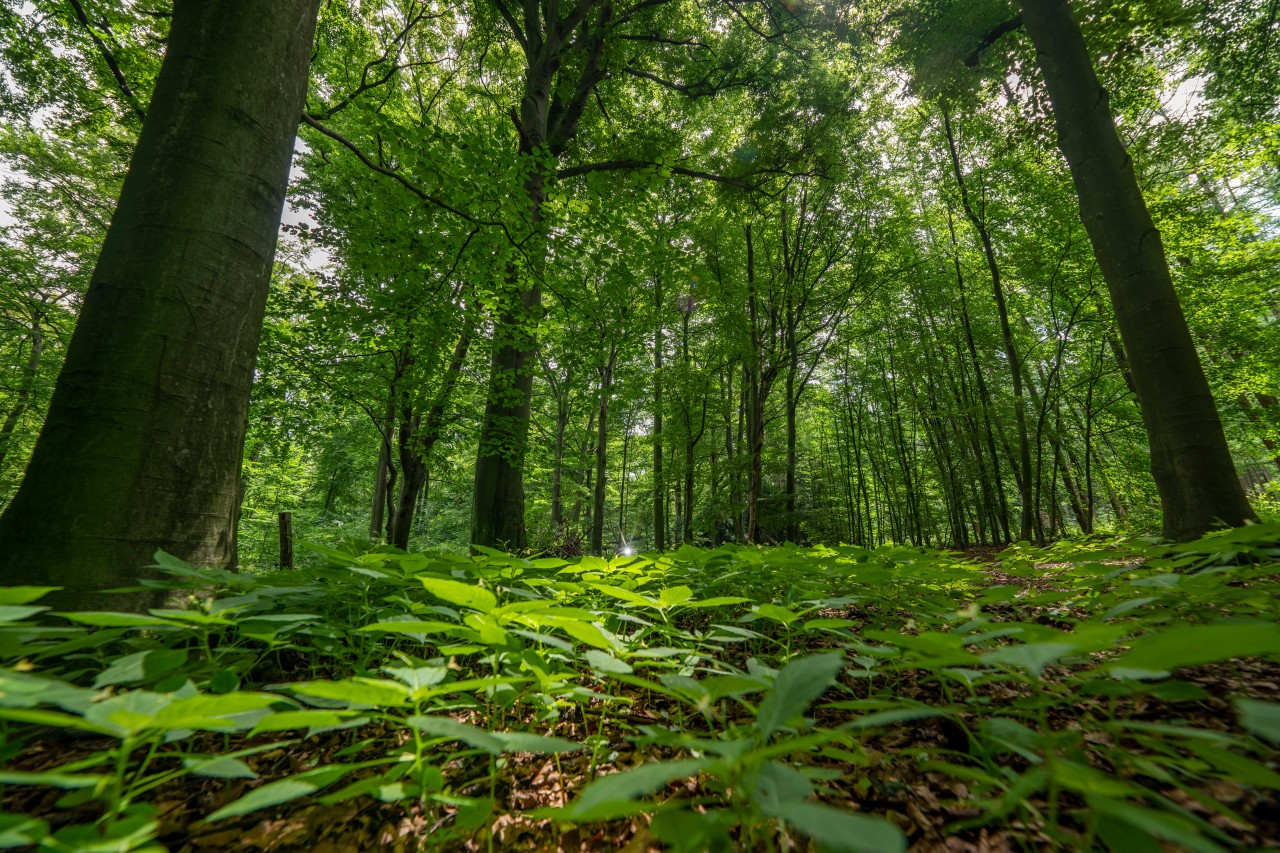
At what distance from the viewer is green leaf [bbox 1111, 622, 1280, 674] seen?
1.69ft

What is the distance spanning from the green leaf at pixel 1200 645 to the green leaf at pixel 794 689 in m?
0.38

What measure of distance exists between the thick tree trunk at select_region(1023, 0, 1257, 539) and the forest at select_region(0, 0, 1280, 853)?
0.02 m

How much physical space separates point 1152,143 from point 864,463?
10917 mm

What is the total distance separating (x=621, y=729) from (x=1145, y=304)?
4170 millimetres

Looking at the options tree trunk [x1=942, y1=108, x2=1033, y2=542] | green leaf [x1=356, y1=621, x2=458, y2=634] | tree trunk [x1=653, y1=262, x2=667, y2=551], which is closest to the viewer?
green leaf [x1=356, y1=621, x2=458, y2=634]

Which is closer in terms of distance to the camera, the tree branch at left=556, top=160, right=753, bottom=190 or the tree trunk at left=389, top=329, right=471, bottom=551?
the tree trunk at left=389, top=329, right=471, bottom=551

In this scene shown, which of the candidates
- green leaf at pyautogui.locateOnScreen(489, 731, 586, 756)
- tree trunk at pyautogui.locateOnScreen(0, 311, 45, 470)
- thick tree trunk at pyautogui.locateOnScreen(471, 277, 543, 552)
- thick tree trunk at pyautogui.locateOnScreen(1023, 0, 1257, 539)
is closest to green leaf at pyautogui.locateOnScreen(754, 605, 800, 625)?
green leaf at pyautogui.locateOnScreen(489, 731, 586, 756)

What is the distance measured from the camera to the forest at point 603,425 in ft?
2.32

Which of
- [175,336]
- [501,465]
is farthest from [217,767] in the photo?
[501,465]

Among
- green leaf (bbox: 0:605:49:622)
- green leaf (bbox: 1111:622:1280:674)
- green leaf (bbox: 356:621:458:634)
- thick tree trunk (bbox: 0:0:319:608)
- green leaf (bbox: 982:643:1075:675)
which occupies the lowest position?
green leaf (bbox: 356:621:458:634)

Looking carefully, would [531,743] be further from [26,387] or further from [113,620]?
[26,387]

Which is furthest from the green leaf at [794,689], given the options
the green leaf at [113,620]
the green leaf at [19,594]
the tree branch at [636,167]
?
the tree branch at [636,167]

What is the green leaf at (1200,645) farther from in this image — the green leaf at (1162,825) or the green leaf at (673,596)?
the green leaf at (673,596)

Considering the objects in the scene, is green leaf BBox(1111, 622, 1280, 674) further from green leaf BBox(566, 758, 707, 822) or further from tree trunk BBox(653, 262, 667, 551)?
tree trunk BBox(653, 262, 667, 551)
